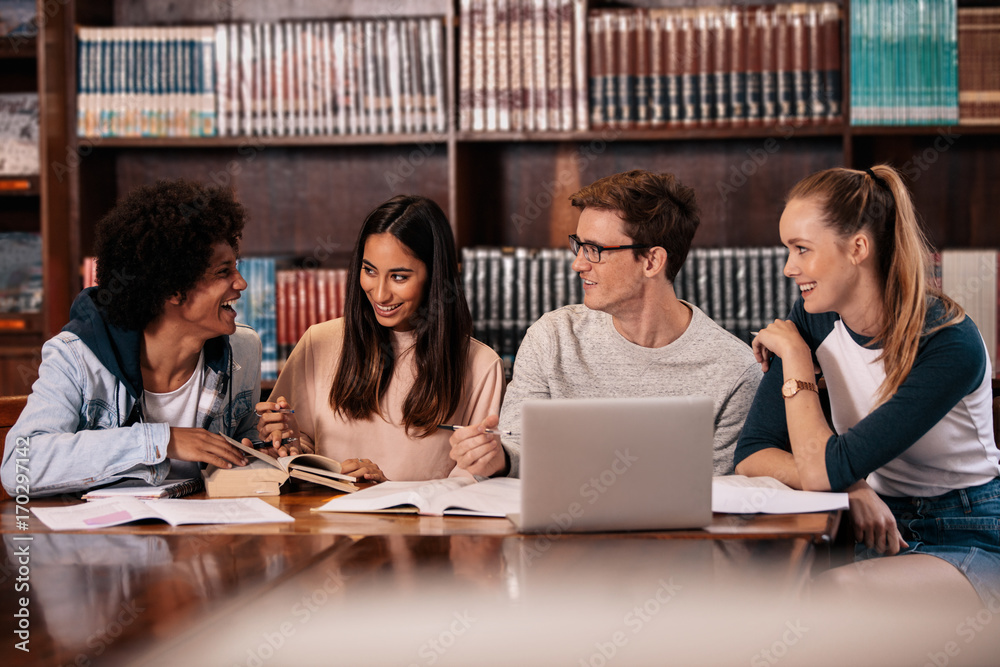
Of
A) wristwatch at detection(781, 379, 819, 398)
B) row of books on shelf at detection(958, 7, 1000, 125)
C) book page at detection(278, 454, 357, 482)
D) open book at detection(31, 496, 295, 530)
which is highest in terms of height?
row of books on shelf at detection(958, 7, 1000, 125)

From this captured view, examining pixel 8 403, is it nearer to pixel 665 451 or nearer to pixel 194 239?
pixel 194 239

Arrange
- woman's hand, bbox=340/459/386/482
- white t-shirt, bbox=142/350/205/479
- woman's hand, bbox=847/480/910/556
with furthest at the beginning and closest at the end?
white t-shirt, bbox=142/350/205/479, woman's hand, bbox=340/459/386/482, woman's hand, bbox=847/480/910/556

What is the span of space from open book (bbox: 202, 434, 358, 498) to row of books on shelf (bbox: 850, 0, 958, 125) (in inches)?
77.5

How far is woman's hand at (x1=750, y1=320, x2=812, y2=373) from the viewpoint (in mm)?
1524

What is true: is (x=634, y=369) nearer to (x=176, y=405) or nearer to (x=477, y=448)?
(x=477, y=448)

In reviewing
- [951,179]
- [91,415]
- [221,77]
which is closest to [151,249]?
[91,415]

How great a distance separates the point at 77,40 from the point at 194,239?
59.2 inches

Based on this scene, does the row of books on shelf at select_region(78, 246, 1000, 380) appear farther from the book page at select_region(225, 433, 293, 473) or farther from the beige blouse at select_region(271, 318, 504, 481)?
the book page at select_region(225, 433, 293, 473)

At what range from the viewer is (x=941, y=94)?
8.56ft

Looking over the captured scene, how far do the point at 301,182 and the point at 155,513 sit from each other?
2002 millimetres

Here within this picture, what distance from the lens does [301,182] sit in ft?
10.2

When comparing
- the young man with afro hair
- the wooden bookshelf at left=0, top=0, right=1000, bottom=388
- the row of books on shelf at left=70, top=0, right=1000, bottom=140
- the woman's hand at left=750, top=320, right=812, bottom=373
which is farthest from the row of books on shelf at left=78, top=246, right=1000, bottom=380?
the woman's hand at left=750, top=320, right=812, bottom=373

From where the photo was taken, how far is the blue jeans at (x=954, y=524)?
4.71 ft

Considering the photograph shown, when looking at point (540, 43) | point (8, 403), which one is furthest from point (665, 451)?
point (540, 43)
